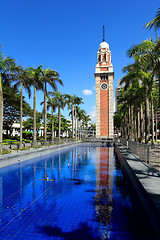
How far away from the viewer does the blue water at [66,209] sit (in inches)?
205

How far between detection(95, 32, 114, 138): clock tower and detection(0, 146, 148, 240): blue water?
55109mm

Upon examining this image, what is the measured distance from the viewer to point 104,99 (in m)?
66.6

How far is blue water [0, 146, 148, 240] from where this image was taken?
17.1 ft

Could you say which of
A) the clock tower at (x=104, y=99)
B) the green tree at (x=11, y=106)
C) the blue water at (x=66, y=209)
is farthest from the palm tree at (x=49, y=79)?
the clock tower at (x=104, y=99)

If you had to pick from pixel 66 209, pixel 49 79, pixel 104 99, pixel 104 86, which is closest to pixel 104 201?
pixel 66 209

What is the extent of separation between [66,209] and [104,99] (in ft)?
200

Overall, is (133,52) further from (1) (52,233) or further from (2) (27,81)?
(1) (52,233)

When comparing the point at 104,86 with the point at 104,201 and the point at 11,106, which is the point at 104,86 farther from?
the point at 104,201

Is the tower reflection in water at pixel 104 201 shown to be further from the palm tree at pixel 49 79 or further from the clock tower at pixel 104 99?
the clock tower at pixel 104 99

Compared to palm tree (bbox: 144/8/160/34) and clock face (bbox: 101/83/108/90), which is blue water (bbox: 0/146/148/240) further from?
clock face (bbox: 101/83/108/90)

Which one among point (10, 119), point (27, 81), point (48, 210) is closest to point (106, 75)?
point (10, 119)

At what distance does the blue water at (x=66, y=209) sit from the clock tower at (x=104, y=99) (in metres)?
55.1

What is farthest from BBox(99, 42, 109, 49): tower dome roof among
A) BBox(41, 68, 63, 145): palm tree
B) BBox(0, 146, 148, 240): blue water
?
BBox(0, 146, 148, 240): blue water

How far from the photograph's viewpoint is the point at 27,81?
87.9 ft
